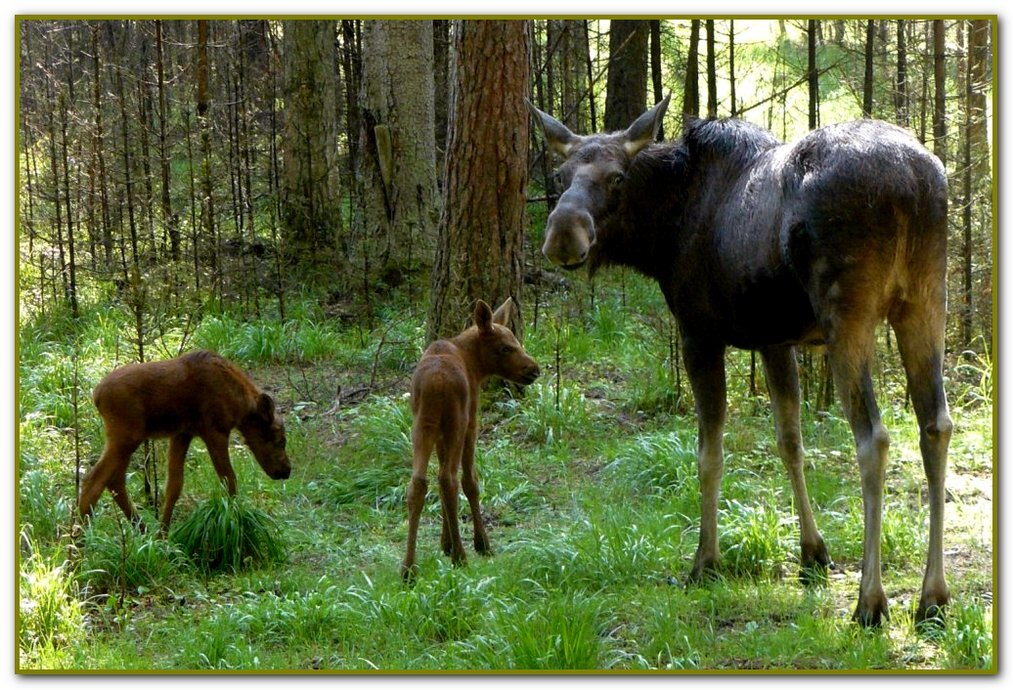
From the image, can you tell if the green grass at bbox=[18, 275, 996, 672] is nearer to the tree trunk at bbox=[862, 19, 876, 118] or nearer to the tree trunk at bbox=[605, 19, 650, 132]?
the tree trunk at bbox=[862, 19, 876, 118]

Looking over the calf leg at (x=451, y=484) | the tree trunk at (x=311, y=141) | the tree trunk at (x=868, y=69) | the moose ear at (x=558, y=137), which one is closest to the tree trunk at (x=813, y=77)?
the tree trunk at (x=868, y=69)

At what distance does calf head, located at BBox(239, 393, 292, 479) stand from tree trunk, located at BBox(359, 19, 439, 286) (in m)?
3.68

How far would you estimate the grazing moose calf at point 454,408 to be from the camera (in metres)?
5.79

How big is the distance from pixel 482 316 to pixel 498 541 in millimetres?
1250

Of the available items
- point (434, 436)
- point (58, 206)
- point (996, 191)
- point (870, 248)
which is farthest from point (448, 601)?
Answer: point (58, 206)

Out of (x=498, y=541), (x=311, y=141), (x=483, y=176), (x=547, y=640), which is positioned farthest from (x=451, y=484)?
Result: (x=311, y=141)

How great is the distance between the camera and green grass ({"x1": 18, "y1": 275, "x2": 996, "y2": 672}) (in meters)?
4.73

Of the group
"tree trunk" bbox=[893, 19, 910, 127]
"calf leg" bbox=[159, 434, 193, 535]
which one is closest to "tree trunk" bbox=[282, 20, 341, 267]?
"calf leg" bbox=[159, 434, 193, 535]

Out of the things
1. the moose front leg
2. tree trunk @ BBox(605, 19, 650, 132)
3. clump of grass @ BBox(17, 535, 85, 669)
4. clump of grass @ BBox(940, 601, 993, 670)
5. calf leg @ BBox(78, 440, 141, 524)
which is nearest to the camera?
clump of grass @ BBox(940, 601, 993, 670)

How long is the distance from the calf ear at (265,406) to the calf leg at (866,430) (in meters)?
3.18

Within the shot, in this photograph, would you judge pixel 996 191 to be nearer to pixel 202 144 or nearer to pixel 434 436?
pixel 434 436

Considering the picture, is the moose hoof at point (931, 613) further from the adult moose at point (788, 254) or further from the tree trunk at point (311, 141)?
the tree trunk at point (311, 141)

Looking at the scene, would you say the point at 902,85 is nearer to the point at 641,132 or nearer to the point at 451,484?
the point at 641,132

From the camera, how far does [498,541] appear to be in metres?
6.38
